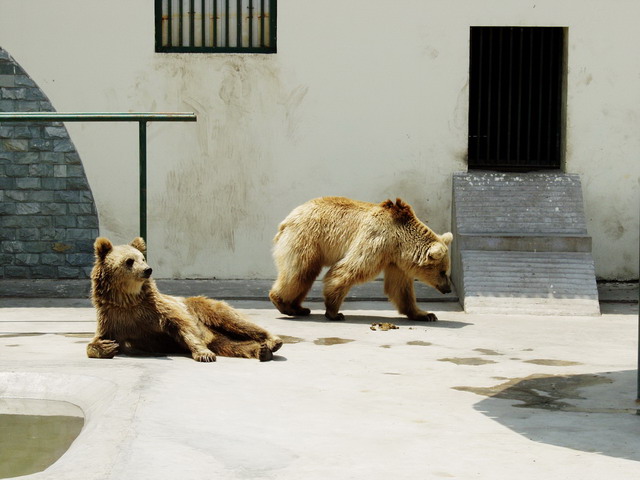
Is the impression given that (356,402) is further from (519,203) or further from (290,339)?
(519,203)

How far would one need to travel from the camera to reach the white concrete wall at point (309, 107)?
11.6 m

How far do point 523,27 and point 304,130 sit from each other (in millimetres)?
2664

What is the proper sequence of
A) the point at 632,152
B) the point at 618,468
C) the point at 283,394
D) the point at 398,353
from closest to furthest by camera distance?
1. the point at 618,468
2. the point at 283,394
3. the point at 398,353
4. the point at 632,152

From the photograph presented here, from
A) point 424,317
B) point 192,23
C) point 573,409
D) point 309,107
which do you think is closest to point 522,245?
point 424,317

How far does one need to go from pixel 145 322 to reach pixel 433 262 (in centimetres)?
309

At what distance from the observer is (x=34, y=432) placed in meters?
5.98

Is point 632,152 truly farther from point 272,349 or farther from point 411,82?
point 272,349

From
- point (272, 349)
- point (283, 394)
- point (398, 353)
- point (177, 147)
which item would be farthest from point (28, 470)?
point (177, 147)

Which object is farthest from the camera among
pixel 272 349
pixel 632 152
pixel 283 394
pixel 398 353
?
pixel 632 152

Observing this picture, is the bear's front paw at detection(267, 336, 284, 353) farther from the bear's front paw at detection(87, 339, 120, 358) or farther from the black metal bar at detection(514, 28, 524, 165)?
the black metal bar at detection(514, 28, 524, 165)

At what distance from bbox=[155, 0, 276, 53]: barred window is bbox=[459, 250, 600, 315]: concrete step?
334 centimetres

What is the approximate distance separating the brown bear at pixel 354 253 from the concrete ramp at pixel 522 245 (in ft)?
2.36

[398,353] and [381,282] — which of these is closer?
[398,353]

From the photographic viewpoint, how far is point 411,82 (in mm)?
11672
